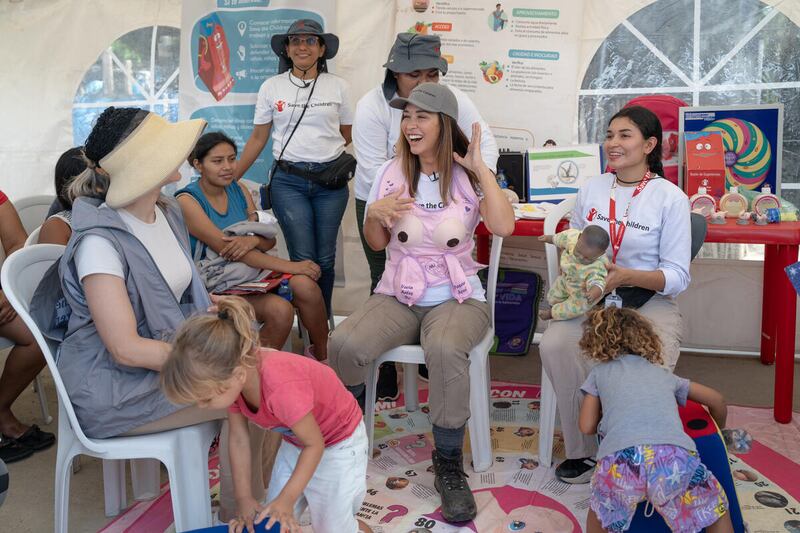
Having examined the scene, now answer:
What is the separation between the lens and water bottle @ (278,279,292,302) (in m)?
3.18

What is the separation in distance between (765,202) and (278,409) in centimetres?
231

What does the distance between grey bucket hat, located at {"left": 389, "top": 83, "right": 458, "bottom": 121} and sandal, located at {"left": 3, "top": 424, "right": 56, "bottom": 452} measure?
6.15 feet

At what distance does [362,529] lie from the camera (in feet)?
7.29

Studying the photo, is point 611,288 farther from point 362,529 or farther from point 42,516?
point 42,516

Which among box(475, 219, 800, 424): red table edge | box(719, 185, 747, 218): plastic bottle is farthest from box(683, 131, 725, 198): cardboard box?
box(475, 219, 800, 424): red table edge

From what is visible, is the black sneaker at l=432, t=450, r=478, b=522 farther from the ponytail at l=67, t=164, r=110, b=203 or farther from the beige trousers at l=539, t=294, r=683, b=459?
the ponytail at l=67, t=164, r=110, b=203

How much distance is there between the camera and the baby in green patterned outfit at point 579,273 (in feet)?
8.07

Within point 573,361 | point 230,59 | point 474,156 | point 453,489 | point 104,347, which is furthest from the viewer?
point 230,59

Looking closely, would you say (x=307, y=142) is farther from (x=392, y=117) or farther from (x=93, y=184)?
(x=93, y=184)

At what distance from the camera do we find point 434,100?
2602mm

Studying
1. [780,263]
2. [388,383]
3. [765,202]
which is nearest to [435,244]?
[388,383]

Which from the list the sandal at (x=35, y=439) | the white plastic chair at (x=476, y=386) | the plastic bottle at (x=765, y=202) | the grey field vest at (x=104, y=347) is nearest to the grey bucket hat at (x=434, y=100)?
the white plastic chair at (x=476, y=386)

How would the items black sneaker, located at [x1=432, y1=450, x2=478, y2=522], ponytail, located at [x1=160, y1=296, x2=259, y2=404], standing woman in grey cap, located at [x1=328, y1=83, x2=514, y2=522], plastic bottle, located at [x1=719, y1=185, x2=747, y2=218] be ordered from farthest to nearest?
1. plastic bottle, located at [x1=719, y1=185, x2=747, y2=218]
2. standing woman in grey cap, located at [x1=328, y1=83, x2=514, y2=522]
3. black sneaker, located at [x1=432, y1=450, x2=478, y2=522]
4. ponytail, located at [x1=160, y1=296, x2=259, y2=404]

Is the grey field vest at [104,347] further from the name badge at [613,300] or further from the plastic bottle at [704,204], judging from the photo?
the plastic bottle at [704,204]
